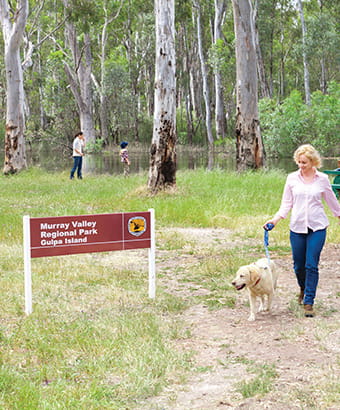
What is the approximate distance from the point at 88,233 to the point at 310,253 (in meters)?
2.43

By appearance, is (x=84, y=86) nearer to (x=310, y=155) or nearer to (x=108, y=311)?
(x=108, y=311)

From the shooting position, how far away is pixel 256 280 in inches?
249

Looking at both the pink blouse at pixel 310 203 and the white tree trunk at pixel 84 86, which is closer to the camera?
the pink blouse at pixel 310 203

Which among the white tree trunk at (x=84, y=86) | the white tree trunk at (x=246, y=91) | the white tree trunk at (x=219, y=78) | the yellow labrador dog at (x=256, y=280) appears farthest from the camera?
the white tree trunk at (x=219, y=78)

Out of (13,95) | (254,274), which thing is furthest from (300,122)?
(254,274)

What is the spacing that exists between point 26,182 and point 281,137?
19.4m

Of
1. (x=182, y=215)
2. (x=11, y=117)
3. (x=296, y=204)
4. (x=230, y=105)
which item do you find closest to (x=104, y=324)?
(x=296, y=204)

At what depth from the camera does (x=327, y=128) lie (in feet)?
118

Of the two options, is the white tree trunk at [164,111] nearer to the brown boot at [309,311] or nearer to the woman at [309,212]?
the woman at [309,212]

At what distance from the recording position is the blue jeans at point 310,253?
6.40 meters

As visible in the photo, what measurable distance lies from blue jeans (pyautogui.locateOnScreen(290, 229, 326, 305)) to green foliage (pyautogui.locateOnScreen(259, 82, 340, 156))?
3002cm

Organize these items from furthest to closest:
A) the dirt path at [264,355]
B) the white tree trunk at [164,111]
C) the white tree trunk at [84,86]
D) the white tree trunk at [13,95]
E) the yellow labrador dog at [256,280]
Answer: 1. the white tree trunk at [84,86]
2. the white tree trunk at [13,95]
3. the white tree trunk at [164,111]
4. the yellow labrador dog at [256,280]
5. the dirt path at [264,355]

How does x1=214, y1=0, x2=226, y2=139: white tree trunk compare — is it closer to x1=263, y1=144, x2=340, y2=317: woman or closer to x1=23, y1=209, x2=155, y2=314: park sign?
x1=23, y1=209, x2=155, y2=314: park sign


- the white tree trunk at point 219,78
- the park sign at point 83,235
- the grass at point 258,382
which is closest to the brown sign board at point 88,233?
the park sign at point 83,235
